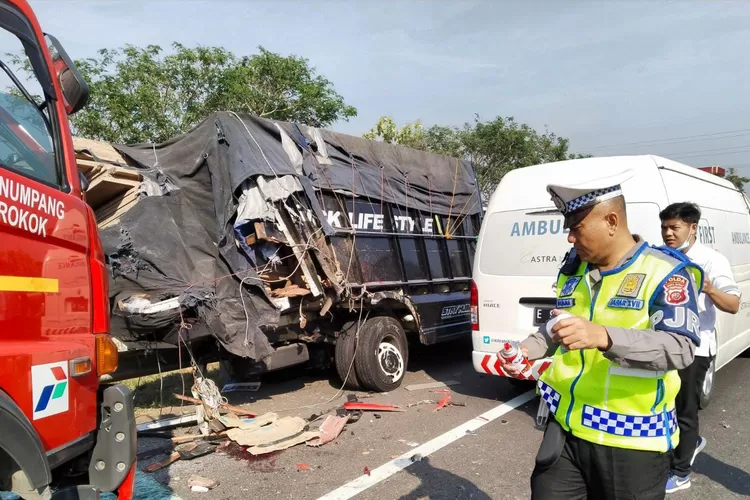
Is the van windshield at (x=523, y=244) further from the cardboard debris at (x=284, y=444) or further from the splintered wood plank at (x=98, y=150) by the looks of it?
the splintered wood plank at (x=98, y=150)

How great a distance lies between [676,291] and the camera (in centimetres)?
195

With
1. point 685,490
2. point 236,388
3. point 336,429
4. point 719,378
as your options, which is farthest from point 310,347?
point 719,378

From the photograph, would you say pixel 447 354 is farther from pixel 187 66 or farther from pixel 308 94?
pixel 187 66

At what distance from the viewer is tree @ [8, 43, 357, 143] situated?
45.1 feet

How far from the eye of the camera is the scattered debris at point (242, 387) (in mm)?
6648

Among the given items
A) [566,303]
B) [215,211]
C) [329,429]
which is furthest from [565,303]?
[215,211]

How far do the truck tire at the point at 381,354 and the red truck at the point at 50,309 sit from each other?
3612 mm

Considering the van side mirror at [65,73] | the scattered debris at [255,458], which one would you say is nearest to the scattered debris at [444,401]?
the scattered debris at [255,458]

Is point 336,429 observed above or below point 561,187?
below

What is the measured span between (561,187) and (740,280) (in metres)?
5.08

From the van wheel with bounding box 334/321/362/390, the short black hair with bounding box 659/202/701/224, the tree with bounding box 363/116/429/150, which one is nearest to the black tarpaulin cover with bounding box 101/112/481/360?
the van wheel with bounding box 334/321/362/390

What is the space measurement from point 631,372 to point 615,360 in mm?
170

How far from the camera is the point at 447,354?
8.79m

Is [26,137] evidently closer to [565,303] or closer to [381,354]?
[565,303]
